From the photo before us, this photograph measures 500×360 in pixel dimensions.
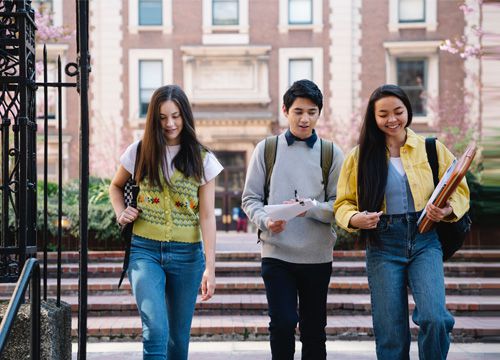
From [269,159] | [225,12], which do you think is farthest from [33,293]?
[225,12]

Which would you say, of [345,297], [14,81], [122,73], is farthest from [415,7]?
[14,81]

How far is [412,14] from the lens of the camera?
28312mm

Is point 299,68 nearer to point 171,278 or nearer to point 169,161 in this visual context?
point 169,161

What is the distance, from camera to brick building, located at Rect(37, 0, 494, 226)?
28047 millimetres

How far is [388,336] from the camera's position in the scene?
406 centimetres

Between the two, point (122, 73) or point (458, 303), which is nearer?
point (458, 303)

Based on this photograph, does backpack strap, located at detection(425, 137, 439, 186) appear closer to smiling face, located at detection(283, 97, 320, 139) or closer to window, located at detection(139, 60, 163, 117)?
smiling face, located at detection(283, 97, 320, 139)

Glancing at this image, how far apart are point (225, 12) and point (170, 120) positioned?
25.2 meters

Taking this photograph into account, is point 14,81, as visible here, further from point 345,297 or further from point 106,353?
point 345,297

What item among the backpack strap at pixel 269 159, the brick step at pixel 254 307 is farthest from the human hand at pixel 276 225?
the brick step at pixel 254 307

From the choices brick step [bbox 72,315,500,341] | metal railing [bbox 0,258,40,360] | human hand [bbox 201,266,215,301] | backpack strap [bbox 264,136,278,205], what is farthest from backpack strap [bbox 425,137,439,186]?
brick step [bbox 72,315,500,341]

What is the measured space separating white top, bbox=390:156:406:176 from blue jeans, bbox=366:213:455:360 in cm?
25

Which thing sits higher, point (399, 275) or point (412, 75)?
point (412, 75)

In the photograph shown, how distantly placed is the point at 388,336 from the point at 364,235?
21.7 inches
